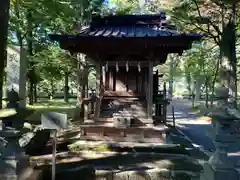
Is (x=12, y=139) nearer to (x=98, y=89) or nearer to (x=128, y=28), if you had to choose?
(x=98, y=89)

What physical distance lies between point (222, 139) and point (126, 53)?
4992 millimetres

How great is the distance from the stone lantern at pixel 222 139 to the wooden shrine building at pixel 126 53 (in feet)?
10.9

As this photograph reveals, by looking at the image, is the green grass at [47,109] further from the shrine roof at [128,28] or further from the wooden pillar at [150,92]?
the wooden pillar at [150,92]

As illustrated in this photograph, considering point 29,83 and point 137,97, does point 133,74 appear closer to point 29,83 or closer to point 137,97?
point 137,97

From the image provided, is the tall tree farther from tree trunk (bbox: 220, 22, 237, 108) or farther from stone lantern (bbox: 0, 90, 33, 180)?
stone lantern (bbox: 0, 90, 33, 180)

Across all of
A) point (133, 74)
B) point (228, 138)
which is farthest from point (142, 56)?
point (228, 138)

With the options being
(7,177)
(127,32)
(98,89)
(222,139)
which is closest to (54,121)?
(7,177)

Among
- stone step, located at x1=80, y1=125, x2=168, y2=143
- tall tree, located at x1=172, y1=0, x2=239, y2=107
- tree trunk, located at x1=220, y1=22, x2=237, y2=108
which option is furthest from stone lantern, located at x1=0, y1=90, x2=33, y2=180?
tree trunk, located at x1=220, y1=22, x2=237, y2=108

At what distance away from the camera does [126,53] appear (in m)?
8.56

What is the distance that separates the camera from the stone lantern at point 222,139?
4.25 meters

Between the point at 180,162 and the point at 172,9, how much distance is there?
8523 mm

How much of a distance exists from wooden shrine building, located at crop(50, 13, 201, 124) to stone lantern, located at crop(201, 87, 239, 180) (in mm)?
3329

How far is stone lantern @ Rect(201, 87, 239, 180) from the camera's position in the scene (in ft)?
13.9

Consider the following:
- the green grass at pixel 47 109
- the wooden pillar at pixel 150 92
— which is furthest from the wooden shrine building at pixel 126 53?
the green grass at pixel 47 109
